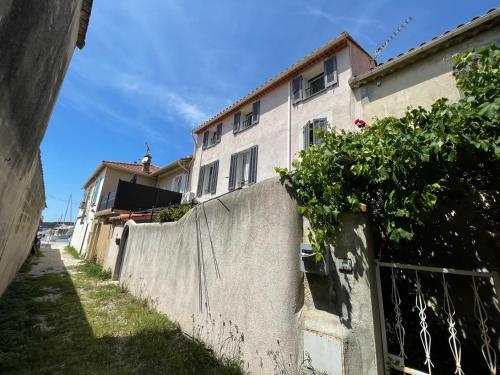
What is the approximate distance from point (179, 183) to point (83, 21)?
13.1 metres

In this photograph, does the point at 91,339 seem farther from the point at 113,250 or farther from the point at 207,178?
the point at 207,178

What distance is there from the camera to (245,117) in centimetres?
1330

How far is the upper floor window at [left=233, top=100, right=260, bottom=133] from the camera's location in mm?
12323

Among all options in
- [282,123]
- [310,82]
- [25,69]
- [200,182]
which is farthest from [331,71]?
[25,69]

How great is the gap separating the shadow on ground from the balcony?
7376 millimetres

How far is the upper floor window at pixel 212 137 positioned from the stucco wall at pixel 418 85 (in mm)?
8369

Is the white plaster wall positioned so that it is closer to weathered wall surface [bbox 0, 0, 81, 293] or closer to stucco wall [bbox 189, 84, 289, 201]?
stucco wall [bbox 189, 84, 289, 201]

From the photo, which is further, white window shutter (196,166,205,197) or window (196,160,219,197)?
white window shutter (196,166,205,197)

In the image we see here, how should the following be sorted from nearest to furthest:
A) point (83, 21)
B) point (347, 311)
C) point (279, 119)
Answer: point (347, 311) → point (83, 21) → point (279, 119)

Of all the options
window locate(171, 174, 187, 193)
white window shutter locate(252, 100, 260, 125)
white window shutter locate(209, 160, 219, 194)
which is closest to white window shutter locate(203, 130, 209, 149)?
white window shutter locate(209, 160, 219, 194)

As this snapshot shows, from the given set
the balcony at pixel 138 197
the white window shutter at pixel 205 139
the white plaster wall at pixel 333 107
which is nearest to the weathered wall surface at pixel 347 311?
the white plaster wall at pixel 333 107

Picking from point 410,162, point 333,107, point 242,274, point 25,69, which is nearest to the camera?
point 25,69

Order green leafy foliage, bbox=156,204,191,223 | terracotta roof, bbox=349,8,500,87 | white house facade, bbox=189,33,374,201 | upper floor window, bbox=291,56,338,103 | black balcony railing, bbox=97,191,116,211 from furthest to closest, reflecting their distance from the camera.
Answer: black balcony railing, bbox=97,191,116,211, upper floor window, bbox=291,56,338,103, white house facade, bbox=189,33,374,201, green leafy foliage, bbox=156,204,191,223, terracotta roof, bbox=349,8,500,87

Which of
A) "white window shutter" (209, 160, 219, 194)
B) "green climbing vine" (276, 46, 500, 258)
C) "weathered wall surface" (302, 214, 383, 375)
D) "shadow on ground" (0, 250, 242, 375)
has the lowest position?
"shadow on ground" (0, 250, 242, 375)
